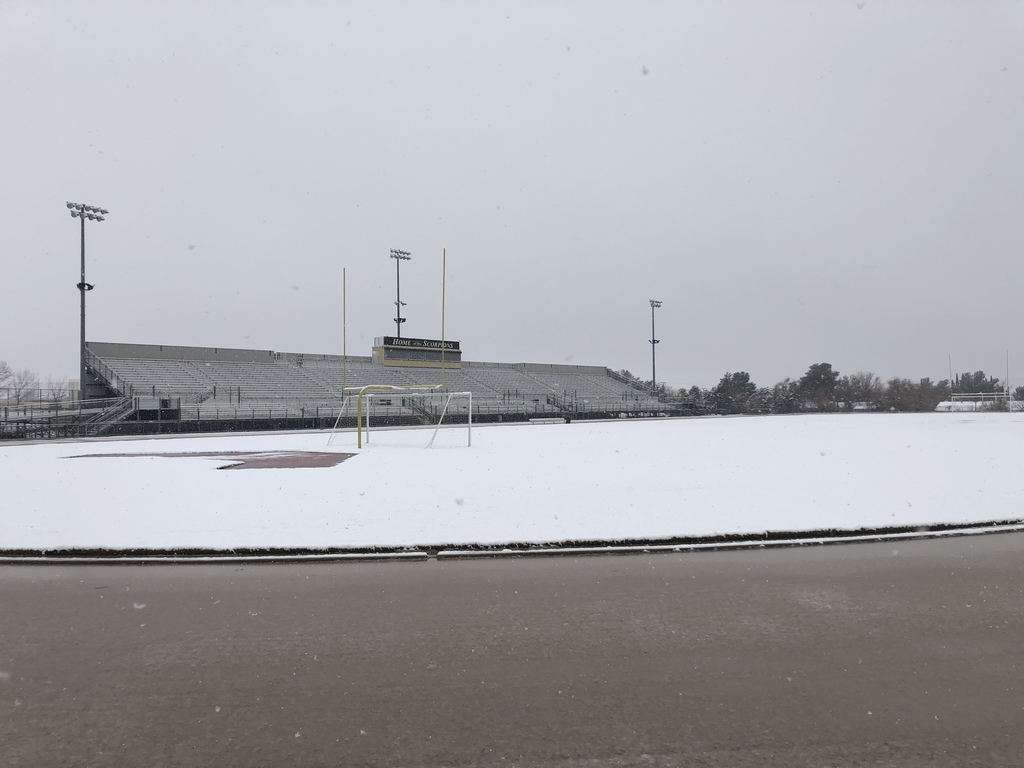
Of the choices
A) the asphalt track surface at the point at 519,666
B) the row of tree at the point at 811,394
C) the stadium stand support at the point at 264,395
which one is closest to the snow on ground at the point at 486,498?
the asphalt track surface at the point at 519,666

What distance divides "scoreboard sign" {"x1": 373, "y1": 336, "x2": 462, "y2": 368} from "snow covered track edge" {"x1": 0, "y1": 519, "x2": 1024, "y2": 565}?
4735 cm

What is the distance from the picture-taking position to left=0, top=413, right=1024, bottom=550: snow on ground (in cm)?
754

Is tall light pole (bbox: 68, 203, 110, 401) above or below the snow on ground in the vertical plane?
above

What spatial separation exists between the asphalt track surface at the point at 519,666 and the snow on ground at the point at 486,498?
1347mm

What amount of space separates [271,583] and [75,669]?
1931 millimetres

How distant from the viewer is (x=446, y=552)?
6.82 meters

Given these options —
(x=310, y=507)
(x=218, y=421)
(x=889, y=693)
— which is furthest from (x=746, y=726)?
(x=218, y=421)

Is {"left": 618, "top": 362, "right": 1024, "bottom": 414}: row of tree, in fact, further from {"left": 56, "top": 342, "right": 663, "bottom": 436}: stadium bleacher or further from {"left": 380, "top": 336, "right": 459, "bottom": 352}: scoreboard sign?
{"left": 380, "top": 336, "right": 459, "bottom": 352}: scoreboard sign

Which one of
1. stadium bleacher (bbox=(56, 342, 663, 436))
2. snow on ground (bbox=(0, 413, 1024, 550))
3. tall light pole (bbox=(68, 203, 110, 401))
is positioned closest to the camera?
snow on ground (bbox=(0, 413, 1024, 550))

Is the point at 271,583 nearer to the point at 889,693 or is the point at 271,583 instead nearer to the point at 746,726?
the point at 746,726

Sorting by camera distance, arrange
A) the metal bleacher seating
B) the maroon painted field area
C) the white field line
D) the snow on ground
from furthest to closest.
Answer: the metal bleacher seating, the maroon painted field area, the snow on ground, the white field line

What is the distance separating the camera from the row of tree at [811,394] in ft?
226

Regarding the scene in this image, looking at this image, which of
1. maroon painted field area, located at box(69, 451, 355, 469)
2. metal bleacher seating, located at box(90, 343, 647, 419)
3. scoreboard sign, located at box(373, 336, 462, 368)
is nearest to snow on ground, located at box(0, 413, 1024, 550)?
maroon painted field area, located at box(69, 451, 355, 469)

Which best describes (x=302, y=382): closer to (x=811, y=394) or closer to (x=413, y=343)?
(x=413, y=343)
